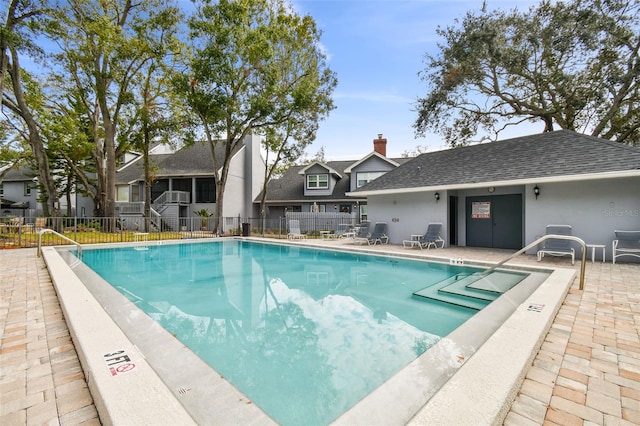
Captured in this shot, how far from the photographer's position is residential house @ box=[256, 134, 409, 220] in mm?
23812

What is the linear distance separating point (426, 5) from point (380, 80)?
444 cm

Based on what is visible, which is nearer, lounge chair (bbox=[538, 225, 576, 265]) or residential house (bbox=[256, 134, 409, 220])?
lounge chair (bbox=[538, 225, 576, 265])

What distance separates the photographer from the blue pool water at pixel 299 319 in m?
3.29

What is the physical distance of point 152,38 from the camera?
19.0 m

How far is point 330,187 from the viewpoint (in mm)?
25172

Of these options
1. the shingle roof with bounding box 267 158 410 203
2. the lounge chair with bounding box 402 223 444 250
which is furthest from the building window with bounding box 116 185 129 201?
the lounge chair with bounding box 402 223 444 250

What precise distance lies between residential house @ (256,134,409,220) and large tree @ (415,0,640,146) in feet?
16.0

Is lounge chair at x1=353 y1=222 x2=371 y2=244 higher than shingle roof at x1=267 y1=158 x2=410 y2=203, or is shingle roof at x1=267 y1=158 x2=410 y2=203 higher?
shingle roof at x1=267 y1=158 x2=410 y2=203

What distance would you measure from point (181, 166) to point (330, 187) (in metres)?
13.3

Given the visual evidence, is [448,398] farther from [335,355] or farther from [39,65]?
[39,65]

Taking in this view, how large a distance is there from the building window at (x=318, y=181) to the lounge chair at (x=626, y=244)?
1841cm

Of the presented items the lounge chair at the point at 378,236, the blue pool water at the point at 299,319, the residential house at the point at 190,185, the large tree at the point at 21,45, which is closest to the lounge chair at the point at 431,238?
the lounge chair at the point at 378,236

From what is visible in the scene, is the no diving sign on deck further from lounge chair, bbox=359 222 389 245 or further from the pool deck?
lounge chair, bbox=359 222 389 245

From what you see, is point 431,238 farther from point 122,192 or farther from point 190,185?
point 122,192
